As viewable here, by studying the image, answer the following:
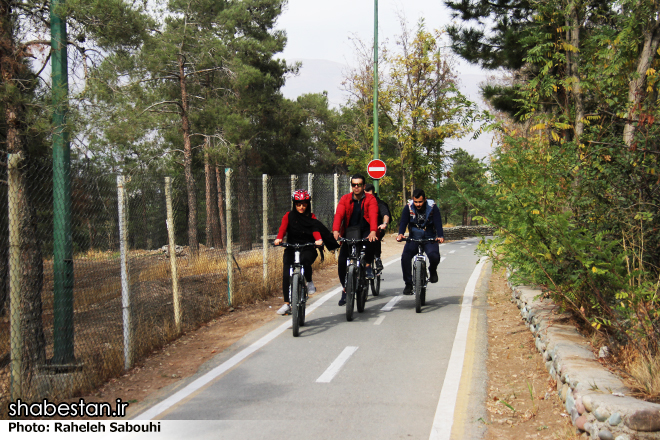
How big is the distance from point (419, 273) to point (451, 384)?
134 inches

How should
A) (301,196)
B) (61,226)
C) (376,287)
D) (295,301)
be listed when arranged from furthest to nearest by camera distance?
(376,287)
(301,196)
(295,301)
(61,226)

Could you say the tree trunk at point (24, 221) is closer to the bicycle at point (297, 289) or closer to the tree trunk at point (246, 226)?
the bicycle at point (297, 289)

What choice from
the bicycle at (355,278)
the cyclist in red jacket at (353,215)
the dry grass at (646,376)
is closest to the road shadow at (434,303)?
the bicycle at (355,278)

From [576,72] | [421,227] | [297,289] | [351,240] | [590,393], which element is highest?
[576,72]

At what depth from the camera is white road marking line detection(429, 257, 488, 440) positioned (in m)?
4.95

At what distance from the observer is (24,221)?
7.18 m

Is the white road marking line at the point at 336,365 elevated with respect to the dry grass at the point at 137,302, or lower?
lower

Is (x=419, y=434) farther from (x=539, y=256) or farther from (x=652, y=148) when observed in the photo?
(x=652, y=148)

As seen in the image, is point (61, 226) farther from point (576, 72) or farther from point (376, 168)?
point (376, 168)

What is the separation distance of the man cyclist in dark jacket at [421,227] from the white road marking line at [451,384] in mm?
1009

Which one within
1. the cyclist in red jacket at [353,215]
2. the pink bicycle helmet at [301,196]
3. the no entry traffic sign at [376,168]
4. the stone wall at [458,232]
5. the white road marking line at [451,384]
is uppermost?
the no entry traffic sign at [376,168]

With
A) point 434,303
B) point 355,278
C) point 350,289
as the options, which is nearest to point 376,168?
point 434,303

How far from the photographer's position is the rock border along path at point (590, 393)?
405 cm

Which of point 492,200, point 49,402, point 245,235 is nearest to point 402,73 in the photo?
point 245,235
